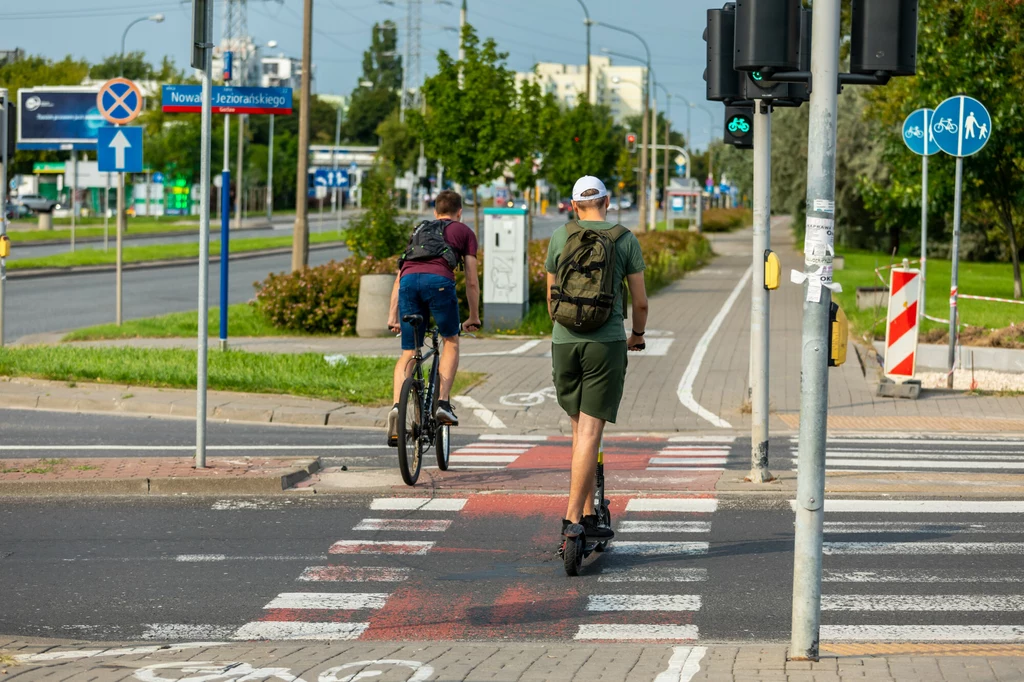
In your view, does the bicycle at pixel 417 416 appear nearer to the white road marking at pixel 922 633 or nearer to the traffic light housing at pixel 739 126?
the traffic light housing at pixel 739 126

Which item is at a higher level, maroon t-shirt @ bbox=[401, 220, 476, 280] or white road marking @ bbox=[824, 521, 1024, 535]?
maroon t-shirt @ bbox=[401, 220, 476, 280]

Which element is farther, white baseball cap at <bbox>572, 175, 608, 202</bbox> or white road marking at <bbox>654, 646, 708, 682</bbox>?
white baseball cap at <bbox>572, 175, 608, 202</bbox>

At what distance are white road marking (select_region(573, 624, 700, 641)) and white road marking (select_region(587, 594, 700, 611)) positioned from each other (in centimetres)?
31

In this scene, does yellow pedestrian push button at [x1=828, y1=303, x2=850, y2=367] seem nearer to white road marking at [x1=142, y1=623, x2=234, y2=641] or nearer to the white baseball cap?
the white baseball cap

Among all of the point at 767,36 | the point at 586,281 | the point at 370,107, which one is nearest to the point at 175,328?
the point at 586,281

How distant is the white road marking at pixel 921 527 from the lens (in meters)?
8.11

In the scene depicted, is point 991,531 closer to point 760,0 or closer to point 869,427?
point 760,0

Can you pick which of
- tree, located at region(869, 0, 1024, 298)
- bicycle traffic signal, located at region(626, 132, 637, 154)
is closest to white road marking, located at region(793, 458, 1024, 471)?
tree, located at region(869, 0, 1024, 298)

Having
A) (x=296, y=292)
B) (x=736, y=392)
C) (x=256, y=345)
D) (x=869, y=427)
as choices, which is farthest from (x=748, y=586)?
(x=296, y=292)

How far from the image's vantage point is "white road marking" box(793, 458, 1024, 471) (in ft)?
35.3

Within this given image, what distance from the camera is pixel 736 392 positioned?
1563cm

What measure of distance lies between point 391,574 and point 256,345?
1275 centimetres

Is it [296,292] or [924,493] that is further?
[296,292]

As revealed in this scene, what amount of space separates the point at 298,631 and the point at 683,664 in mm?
1796
